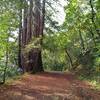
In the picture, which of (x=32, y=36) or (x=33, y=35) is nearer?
(x=32, y=36)

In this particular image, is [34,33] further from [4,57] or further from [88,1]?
[4,57]

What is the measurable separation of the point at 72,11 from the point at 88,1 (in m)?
4.29

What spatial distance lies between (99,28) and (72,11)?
5417mm

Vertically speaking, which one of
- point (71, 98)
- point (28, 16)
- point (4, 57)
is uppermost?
point (28, 16)

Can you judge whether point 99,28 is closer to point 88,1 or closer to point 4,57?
point 88,1

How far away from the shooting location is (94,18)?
23.2 metres

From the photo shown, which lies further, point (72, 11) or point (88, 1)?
point (72, 11)

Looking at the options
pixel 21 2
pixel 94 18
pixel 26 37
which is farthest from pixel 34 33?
pixel 21 2

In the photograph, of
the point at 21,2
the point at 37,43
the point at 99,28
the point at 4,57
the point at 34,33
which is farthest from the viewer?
the point at 34,33

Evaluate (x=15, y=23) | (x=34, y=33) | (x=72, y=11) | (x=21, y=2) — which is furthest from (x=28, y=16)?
(x=21, y=2)

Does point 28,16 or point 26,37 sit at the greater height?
point 28,16

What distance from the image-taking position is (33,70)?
25.3m

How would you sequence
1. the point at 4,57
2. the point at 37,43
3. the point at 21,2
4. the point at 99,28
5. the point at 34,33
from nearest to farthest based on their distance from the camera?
the point at 21,2, the point at 4,57, the point at 99,28, the point at 37,43, the point at 34,33

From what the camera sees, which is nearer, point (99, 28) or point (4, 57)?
point (4, 57)
